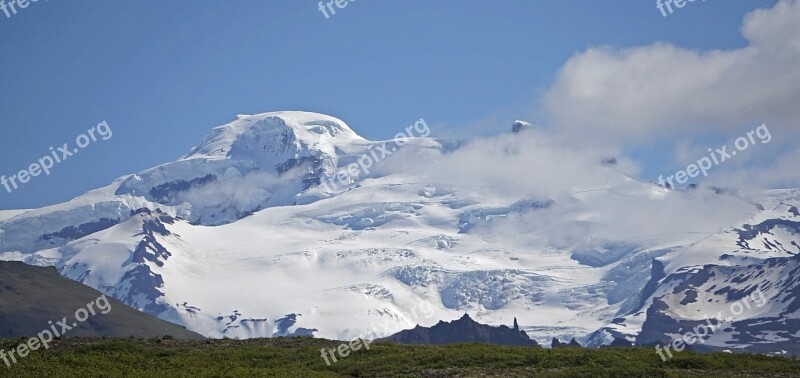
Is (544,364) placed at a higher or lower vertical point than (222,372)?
lower

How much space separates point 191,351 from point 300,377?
973 cm

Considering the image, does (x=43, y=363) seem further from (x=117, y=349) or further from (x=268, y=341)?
(x=268, y=341)

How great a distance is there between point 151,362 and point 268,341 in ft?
39.0

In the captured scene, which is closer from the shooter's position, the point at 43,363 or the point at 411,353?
the point at 43,363

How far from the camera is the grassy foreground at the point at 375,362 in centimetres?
4962

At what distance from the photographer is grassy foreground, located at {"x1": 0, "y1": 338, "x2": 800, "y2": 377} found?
49.6 m

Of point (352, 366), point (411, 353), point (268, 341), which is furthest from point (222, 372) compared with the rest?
point (268, 341)

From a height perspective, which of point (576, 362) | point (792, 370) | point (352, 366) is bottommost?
point (792, 370)

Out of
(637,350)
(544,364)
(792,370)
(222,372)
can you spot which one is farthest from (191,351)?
(792,370)

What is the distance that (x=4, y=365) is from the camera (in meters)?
49.9

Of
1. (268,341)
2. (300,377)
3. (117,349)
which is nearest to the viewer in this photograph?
(300,377)

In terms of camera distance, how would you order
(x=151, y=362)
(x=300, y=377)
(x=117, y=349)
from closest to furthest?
1. (x=300, y=377)
2. (x=151, y=362)
3. (x=117, y=349)

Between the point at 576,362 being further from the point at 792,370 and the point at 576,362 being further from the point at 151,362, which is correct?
the point at 151,362

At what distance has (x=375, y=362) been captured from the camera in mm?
53844
